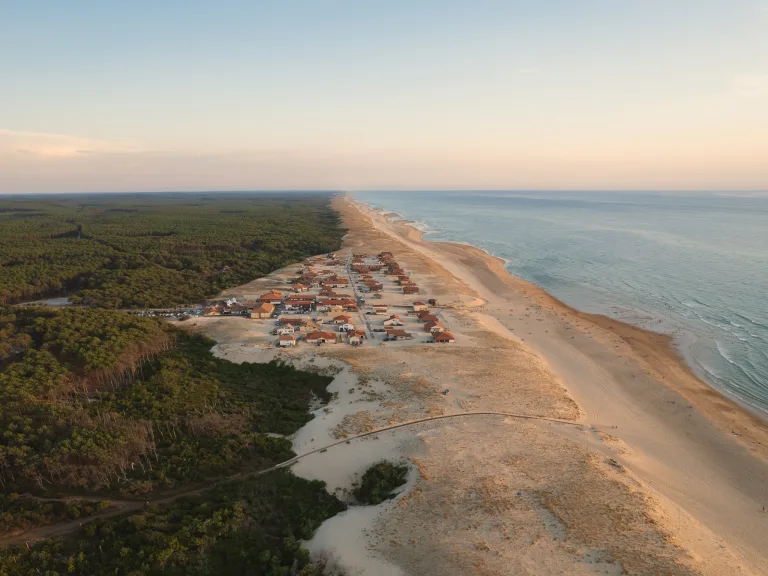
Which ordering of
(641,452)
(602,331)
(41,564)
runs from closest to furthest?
(41,564) → (641,452) → (602,331)

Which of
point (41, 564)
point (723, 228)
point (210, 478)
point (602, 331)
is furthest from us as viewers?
point (723, 228)

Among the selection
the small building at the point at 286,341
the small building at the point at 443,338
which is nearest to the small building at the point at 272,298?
the small building at the point at 286,341

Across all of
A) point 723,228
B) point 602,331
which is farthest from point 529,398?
point 723,228

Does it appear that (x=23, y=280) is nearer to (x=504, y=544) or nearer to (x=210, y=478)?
(x=210, y=478)

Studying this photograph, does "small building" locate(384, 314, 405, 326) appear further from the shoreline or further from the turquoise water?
the turquoise water

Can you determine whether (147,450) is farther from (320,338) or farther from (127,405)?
(320,338)

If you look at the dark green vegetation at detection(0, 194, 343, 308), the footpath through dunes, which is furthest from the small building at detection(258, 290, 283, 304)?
the footpath through dunes
